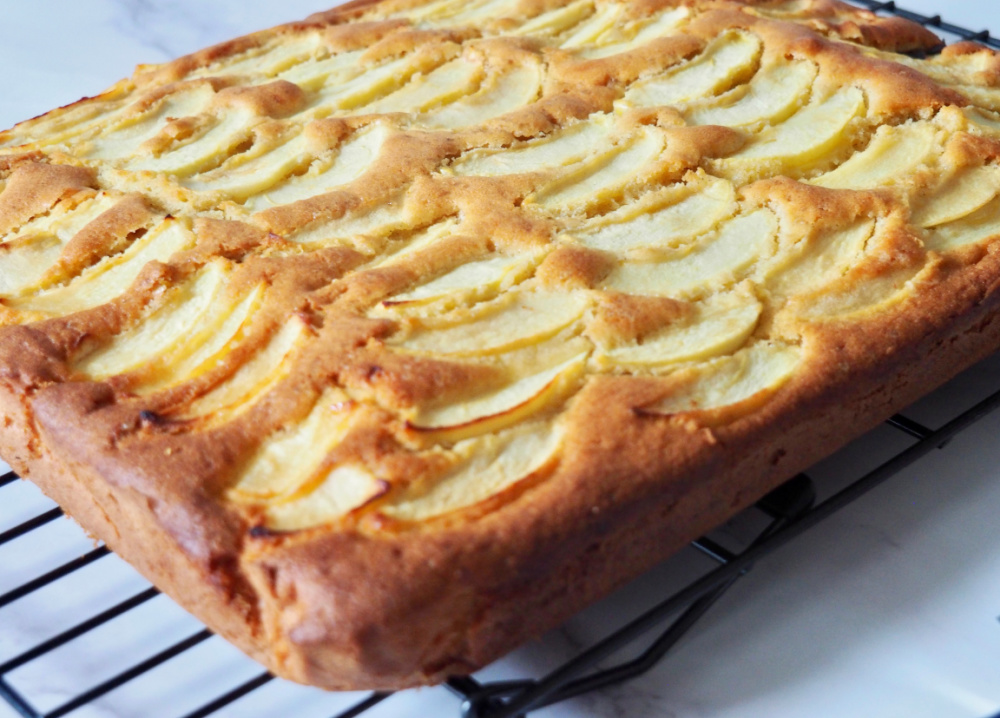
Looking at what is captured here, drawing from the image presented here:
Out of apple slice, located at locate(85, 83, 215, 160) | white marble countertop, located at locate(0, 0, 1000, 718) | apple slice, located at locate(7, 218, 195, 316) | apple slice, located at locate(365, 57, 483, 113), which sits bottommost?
white marble countertop, located at locate(0, 0, 1000, 718)

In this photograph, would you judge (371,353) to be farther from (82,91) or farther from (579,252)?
(82,91)

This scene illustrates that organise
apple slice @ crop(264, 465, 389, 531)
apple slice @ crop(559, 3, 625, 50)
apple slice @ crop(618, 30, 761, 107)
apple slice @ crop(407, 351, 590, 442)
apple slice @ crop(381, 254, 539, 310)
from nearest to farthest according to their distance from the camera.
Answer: apple slice @ crop(264, 465, 389, 531) → apple slice @ crop(407, 351, 590, 442) → apple slice @ crop(381, 254, 539, 310) → apple slice @ crop(618, 30, 761, 107) → apple slice @ crop(559, 3, 625, 50)

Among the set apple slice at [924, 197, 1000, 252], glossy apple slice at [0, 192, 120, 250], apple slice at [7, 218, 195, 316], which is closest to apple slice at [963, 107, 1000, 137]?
apple slice at [924, 197, 1000, 252]

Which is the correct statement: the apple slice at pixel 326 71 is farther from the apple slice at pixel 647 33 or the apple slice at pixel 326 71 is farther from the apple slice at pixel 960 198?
the apple slice at pixel 960 198

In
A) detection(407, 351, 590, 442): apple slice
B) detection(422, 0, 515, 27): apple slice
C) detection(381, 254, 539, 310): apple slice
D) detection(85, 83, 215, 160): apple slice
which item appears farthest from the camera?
detection(422, 0, 515, 27): apple slice

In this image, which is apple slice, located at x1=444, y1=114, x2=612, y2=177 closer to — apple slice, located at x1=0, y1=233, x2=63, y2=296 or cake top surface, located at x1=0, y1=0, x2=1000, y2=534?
cake top surface, located at x1=0, y1=0, x2=1000, y2=534

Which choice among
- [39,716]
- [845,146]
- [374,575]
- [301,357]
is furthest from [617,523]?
[845,146]
